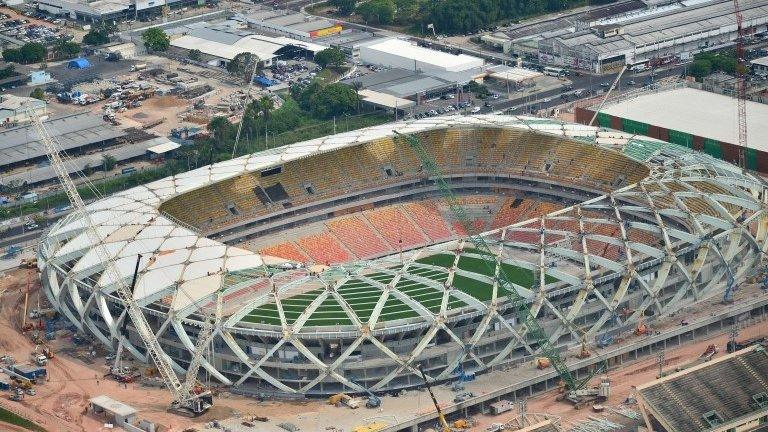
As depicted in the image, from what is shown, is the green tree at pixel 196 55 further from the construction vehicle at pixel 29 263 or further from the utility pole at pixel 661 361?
the utility pole at pixel 661 361

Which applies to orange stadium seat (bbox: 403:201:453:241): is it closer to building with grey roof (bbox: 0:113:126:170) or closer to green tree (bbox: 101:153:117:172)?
green tree (bbox: 101:153:117:172)

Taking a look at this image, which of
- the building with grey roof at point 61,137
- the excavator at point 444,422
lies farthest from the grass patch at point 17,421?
the building with grey roof at point 61,137

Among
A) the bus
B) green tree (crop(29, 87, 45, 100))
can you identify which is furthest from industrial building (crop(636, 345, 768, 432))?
green tree (crop(29, 87, 45, 100))

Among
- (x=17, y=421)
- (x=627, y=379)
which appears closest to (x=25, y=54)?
(x=17, y=421)

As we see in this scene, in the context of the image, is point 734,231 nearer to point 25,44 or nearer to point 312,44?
point 312,44

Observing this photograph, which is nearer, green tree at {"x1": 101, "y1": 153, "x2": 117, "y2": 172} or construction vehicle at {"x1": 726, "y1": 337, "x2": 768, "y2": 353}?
construction vehicle at {"x1": 726, "y1": 337, "x2": 768, "y2": 353}

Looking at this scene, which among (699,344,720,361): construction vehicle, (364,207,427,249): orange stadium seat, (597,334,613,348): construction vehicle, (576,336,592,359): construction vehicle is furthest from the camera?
(364,207,427,249): orange stadium seat
